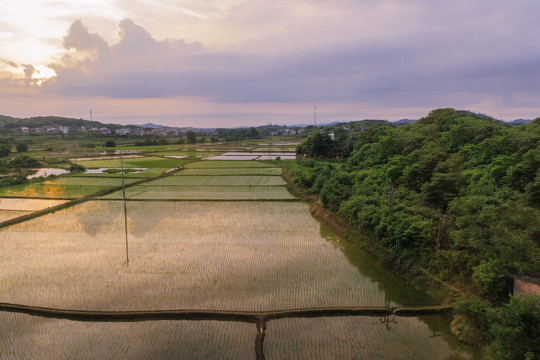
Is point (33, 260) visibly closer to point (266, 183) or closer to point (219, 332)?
point (219, 332)

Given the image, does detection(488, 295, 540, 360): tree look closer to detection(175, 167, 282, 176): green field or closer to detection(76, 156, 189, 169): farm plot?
detection(175, 167, 282, 176): green field

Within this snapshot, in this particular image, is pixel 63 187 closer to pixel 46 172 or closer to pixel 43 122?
pixel 46 172

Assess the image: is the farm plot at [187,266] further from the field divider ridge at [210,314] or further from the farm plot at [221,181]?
the farm plot at [221,181]

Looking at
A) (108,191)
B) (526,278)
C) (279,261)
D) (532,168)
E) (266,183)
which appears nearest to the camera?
(526,278)

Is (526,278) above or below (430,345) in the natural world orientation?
above

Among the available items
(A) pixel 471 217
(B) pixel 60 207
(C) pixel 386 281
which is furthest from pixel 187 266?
(B) pixel 60 207

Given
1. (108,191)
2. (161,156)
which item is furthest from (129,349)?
(161,156)

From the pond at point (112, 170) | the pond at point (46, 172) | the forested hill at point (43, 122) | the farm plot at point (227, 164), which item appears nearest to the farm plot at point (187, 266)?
the pond at point (112, 170)

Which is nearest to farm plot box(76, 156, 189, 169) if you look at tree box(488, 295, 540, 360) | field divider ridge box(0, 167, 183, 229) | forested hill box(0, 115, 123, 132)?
field divider ridge box(0, 167, 183, 229)
